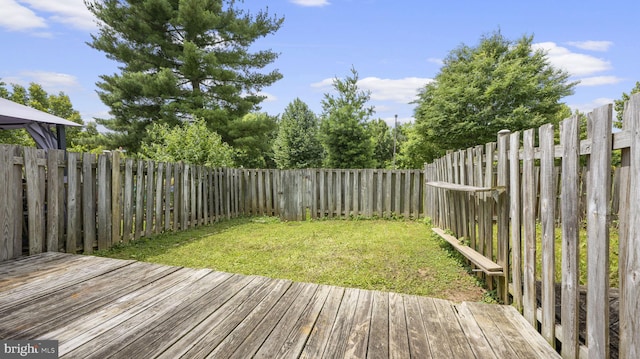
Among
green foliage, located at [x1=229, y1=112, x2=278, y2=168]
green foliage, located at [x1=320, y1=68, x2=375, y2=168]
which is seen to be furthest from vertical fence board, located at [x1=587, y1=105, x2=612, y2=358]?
green foliage, located at [x1=320, y1=68, x2=375, y2=168]

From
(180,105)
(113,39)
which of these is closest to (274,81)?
(180,105)

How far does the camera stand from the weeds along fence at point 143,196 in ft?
11.9

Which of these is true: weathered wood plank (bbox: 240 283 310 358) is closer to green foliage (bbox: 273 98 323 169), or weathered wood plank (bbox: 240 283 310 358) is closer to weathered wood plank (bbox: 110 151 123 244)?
weathered wood plank (bbox: 110 151 123 244)

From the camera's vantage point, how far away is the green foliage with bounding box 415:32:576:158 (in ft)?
56.5

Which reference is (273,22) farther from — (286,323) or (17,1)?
(286,323)

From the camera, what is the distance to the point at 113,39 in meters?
13.6

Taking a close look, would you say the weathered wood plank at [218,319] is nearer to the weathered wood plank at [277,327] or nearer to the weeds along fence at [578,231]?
the weathered wood plank at [277,327]

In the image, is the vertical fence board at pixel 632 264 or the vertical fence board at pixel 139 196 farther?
the vertical fence board at pixel 139 196

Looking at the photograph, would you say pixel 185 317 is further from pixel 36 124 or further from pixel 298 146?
pixel 298 146

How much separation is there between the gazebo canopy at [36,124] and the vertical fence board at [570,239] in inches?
314

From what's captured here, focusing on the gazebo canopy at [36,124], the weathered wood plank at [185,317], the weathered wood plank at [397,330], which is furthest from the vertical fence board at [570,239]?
the gazebo canopy at [36,124]

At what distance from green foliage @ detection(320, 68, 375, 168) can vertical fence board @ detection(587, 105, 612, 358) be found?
1611cm

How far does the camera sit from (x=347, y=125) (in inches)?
689

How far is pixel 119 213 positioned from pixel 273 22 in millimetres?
12577
